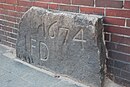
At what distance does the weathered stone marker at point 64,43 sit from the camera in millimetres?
2859

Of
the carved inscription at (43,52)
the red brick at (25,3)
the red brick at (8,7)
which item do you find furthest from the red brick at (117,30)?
the red brick at (8,7)

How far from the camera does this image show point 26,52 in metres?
3.67

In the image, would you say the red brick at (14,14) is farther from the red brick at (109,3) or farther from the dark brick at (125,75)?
the dark brick at (125,75)

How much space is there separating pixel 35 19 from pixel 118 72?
130cm

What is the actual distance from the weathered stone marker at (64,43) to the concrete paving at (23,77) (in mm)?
136

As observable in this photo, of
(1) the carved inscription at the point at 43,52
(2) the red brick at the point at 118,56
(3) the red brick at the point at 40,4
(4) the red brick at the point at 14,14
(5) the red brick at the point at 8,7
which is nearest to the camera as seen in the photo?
(2) the red brick at the point at 118,56

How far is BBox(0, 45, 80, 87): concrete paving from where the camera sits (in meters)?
3.07

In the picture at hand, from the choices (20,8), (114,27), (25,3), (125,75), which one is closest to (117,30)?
(114,27)

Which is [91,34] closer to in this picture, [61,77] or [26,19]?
[61,77]

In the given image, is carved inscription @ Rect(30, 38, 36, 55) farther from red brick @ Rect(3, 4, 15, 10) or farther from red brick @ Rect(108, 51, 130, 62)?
red brick @ Rect(108, 51, 130, 62)

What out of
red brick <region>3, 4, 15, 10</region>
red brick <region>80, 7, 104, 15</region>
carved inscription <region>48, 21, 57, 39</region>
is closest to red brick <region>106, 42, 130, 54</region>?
red brick <region>80, 7, 104, 15</region>

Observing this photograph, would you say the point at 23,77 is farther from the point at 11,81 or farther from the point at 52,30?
the point at 52,30

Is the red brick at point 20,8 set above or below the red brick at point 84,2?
below

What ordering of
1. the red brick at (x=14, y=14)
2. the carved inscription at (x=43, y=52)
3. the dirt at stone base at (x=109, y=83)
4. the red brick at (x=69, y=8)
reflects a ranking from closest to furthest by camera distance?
the dirt at stone base at (x=109, y=83)
the red brick at (x=69, y=8)
the carved inscription at (x=43, y=52)
the red brick at (x=14, y=14)
